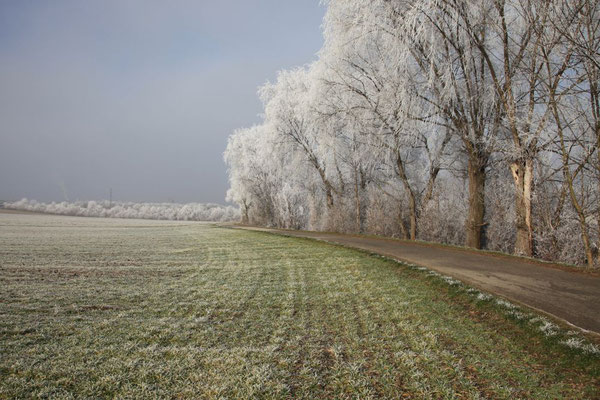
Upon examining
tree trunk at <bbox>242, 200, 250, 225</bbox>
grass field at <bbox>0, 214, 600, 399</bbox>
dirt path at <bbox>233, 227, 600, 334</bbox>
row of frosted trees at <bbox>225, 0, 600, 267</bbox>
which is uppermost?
row of frosted trees at <bbox>225, 0, 600, 267</bbox>

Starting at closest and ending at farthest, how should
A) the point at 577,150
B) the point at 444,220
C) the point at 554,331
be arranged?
the point at 554,331 → the point at 577,150 → the point at 444,220

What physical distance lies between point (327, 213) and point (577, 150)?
44.5 feet

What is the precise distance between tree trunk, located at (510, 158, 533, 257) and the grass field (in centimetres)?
516

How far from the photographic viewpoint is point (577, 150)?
29.4ft

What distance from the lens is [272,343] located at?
4031 mm

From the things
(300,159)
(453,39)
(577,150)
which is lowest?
(577,150)

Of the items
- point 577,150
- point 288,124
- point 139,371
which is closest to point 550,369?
point 139,371

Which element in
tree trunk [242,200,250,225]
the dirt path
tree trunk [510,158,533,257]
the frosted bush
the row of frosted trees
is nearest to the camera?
the dirt path

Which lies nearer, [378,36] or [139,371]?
[139,371]

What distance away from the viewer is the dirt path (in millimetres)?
4820

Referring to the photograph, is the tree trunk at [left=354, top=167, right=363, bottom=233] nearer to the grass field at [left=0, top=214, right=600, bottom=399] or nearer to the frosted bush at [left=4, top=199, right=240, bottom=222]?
the grass field at [left=0, top=214, right=600, bottom=399]

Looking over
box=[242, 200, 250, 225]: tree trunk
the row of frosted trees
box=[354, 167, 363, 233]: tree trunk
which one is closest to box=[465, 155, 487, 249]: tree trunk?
the row of frosted trees

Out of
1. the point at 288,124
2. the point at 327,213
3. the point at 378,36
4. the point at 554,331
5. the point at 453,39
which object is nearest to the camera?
the point at 554,331

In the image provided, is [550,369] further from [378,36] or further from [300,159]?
[300,159]
